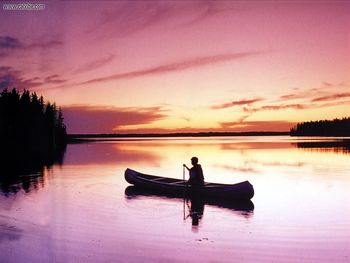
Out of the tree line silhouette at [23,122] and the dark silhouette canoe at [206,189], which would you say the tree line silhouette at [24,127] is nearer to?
the tree line silhouette at [23,122]

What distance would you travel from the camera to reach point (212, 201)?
2028 cm

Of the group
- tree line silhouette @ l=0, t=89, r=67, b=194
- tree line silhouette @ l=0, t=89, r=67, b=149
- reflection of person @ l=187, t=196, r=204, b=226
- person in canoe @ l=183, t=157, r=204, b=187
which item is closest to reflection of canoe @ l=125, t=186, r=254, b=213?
reflection of person @ l=187, t=196, r=204, b=226

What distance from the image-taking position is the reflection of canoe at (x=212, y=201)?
18647mm

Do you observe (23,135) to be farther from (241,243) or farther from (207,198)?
(241,243)

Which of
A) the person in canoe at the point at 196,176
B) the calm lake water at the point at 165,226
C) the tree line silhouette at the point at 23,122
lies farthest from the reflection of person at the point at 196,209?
the tree line silhouette at the point at 23,122

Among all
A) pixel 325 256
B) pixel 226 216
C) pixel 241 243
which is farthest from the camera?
pixel 226 216

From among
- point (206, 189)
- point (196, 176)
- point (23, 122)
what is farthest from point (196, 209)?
point (23, 122)

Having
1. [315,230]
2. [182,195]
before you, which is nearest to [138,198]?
[182,195]

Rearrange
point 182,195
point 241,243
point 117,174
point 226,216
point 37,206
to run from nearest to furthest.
A: point 241,243
point 226,216
point 37,206
point 182,195
point 117,174

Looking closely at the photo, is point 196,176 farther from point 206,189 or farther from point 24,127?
point 24,127

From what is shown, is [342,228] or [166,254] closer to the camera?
[166,254]

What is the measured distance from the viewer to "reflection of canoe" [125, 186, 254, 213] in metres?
18.6

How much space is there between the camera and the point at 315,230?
47.2 ft

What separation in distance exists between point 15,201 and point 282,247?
13.5 metres
